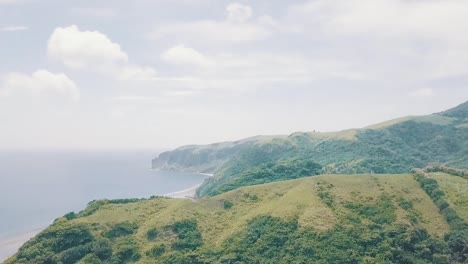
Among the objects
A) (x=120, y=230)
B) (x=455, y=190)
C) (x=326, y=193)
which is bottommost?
(x=120, y=230)

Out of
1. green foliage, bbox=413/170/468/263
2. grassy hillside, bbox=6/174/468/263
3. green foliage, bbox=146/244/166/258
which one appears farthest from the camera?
green foliage, bbox=146/244/166/258

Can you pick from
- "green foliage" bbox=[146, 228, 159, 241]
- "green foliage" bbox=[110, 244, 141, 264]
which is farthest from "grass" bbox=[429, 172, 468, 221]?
"green foliage" bbox=[110, 244, 141, 264]

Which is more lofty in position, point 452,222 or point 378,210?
point 378,210

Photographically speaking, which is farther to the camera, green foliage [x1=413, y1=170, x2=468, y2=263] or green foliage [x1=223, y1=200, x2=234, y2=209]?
green foliage [x1=223, y1=200, x2=234, y2=209]

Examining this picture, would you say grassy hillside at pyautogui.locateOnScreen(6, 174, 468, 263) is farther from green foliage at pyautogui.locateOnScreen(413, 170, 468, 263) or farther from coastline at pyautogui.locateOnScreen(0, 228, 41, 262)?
coastline at pyautogui.locateOnScreen(0, 228, 41, 262)

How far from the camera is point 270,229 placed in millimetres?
80562

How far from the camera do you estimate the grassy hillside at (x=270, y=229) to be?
245ft

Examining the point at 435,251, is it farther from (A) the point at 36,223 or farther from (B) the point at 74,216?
(A) the point at 36,223

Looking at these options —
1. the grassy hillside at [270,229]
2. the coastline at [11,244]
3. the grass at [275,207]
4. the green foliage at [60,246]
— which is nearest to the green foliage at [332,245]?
the grassy hillside at [270,229]

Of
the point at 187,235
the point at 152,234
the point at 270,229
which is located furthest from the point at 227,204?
the point at 152,234

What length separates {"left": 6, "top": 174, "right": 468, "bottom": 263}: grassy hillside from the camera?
245ft

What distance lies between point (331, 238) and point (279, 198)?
67.2 ft

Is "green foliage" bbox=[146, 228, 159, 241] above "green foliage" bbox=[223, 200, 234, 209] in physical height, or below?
below

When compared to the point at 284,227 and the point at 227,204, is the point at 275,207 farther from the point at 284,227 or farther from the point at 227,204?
the point at 227,204
